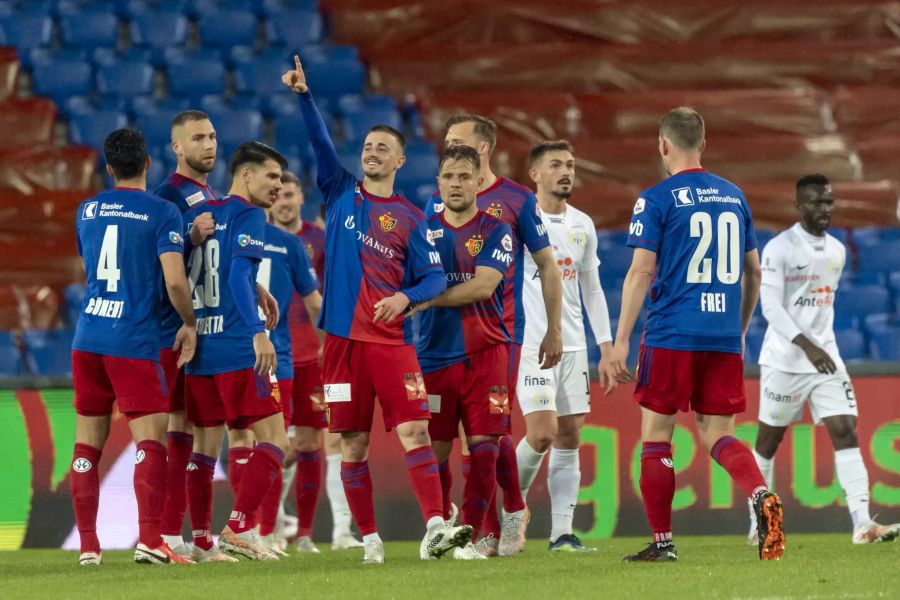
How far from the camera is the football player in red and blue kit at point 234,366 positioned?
7.48 m

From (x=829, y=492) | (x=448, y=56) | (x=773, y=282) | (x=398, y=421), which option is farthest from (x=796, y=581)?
(x=448, y=56)

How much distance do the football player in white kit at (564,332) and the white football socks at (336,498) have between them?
1.58 metres

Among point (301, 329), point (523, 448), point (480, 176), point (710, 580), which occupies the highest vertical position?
point (480, 176)

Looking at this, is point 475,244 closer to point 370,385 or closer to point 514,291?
point 514,291

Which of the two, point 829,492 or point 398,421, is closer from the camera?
point 398,421

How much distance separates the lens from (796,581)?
5.77 metres

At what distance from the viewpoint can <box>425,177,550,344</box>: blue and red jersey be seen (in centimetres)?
747

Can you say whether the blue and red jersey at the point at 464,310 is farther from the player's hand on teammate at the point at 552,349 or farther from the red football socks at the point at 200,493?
the red football socks at the point at 200,493

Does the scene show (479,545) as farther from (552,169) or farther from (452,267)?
(552,169)

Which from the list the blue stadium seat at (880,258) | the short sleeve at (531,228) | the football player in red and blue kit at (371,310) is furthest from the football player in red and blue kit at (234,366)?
the blue stadium seat at (880,258)

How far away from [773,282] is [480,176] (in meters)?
2.31

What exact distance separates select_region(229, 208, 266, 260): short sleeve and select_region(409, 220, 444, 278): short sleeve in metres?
0.93

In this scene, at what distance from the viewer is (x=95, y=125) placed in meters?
13.9

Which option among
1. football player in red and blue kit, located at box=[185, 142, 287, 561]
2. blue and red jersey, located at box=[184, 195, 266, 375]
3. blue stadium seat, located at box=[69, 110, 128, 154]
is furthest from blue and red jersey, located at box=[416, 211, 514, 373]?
blue stadium seat, located at box=[69, 110, 128, 154]
